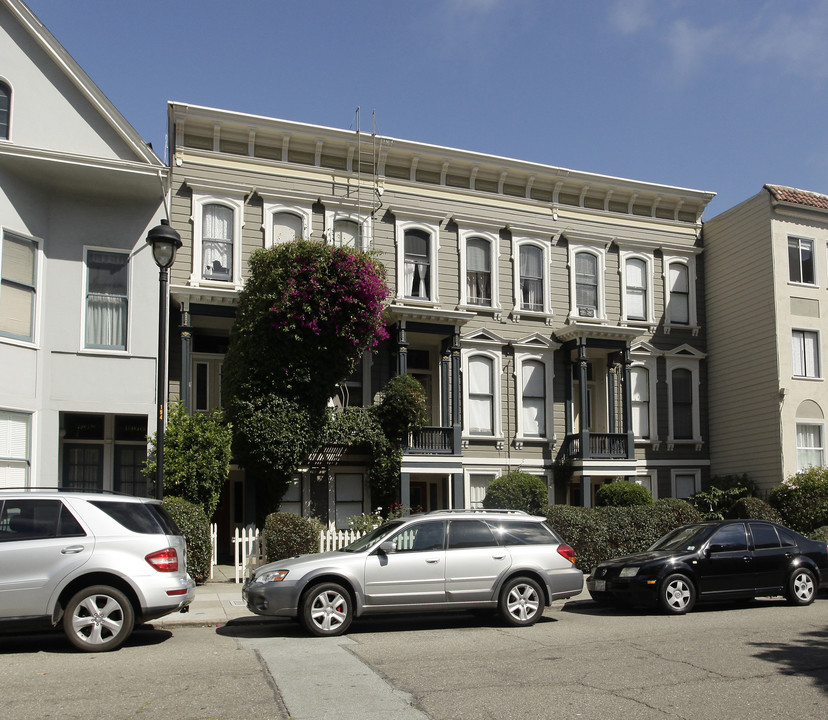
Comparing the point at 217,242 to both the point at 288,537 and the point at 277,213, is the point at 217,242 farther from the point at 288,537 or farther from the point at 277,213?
the point at 288,537

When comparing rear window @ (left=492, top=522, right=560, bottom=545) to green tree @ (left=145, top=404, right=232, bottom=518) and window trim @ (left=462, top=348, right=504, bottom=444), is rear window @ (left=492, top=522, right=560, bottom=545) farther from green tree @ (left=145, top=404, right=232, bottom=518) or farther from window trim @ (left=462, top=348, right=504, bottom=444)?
window trim @ (left=462, top=348, right=504, bottom=444)

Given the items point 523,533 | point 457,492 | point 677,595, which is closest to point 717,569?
point 677,595

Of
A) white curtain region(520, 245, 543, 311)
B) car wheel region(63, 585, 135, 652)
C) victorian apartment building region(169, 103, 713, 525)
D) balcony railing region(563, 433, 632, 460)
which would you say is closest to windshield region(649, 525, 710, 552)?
victorian apartment building region(169, 103, 713, 525)

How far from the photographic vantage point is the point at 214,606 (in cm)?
1366

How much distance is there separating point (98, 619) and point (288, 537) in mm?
6980

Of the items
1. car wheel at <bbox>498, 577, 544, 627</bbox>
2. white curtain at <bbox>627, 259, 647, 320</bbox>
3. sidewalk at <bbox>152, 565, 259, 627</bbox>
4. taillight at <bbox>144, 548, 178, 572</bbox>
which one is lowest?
sidewalk at <bbox>152, 565, 259, 627</bbox>

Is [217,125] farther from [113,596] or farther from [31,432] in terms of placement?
[113,596]

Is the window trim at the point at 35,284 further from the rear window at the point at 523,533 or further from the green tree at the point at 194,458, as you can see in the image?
the rear window at the point at 523,533

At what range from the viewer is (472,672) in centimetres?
874

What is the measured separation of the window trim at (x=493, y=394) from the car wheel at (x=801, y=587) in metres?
10.9

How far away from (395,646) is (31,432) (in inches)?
360

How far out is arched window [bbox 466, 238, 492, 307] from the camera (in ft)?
80.7

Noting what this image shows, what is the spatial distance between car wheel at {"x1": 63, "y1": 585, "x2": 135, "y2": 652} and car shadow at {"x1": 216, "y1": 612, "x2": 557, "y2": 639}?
1847mm

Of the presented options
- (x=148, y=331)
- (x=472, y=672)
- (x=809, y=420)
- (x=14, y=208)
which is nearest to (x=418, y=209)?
(x=148, y=331)
